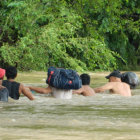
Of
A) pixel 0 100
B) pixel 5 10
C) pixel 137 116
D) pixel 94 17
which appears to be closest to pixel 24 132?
pixel 137 116

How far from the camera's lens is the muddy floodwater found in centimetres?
567

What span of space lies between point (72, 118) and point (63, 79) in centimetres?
283

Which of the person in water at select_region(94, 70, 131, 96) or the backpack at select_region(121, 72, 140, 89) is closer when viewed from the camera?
the person in water at select_region(94, 70, 131, 96)

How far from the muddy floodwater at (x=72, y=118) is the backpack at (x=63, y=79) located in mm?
302

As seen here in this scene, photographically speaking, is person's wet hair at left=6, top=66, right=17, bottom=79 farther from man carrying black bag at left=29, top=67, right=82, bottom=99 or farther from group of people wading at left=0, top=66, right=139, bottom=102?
man carrying black bag at left=29, top=67, right=82, bottom=99

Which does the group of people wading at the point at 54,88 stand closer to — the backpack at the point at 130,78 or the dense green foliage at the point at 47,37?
the backpack at the point at 130,78

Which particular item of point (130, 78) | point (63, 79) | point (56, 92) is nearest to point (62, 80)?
point (63, 79)

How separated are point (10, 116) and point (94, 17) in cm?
1729

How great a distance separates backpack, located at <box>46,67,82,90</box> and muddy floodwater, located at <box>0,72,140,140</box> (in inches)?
11.9

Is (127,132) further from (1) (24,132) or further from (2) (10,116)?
(2) (10,116)

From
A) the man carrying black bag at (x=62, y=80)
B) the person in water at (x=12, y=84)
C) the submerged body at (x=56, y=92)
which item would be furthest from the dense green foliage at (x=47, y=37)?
the person in water at (x=12, y=84)

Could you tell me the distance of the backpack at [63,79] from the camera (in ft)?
32.8

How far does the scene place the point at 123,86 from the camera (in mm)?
11641

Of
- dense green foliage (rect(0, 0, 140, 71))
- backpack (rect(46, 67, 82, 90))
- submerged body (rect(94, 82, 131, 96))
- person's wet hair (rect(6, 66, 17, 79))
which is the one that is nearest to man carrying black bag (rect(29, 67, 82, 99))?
Result: backpack (rect(46, 67, 82, 90))
